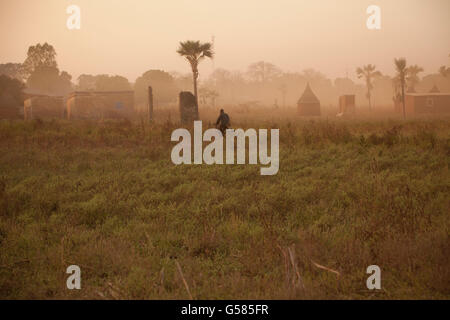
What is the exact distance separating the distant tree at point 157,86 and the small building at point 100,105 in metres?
24.6

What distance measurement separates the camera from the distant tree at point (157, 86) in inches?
2137

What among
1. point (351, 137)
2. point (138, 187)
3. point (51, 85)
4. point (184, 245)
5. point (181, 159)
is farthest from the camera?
point (51, 85)

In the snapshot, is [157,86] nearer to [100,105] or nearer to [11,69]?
[100,105]

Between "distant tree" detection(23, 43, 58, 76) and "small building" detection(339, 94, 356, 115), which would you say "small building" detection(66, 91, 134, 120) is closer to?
"small building" detection(339, 94, 356, 115)

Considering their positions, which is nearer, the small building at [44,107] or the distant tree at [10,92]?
the small building at [44,107]

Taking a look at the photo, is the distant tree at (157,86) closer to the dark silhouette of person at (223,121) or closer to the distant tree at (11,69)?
the distant tree at (11,69)

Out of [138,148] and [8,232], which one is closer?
[8,232]

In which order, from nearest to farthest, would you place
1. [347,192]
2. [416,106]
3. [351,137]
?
[347,192], [351,137], [416,106]

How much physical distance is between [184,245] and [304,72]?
5265 inches

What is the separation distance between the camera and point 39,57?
51312 millimetres

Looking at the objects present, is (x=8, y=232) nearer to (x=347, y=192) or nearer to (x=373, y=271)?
(x=373, y=271)

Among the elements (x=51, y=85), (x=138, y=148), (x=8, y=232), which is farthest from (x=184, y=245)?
(x=51, y=85)

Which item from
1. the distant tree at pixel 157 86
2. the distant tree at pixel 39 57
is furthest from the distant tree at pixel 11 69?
the distant tree at pixel 157 86

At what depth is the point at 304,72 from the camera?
5123 inches
